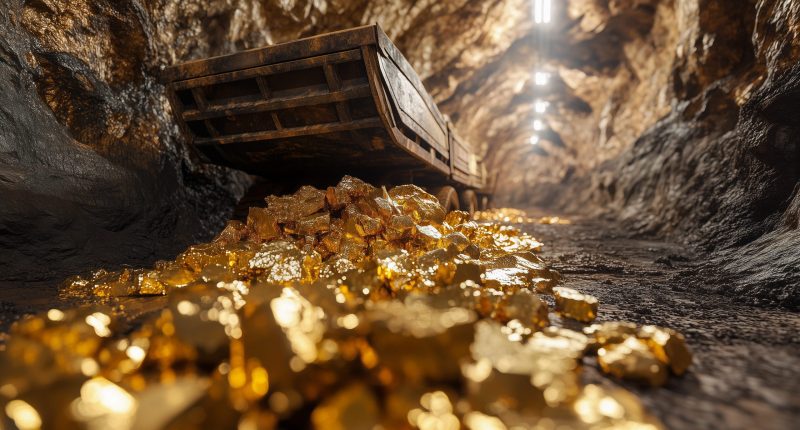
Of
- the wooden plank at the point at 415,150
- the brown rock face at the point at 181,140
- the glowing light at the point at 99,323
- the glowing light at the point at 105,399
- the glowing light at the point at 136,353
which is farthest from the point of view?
the wooden plank at the point at 415,150

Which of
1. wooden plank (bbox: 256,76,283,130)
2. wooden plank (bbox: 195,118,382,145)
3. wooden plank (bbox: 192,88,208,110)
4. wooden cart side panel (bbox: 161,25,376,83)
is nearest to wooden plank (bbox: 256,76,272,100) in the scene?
wooden plank (bbox: 256,76,283,130)

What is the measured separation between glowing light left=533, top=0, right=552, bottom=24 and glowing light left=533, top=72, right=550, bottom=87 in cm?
280

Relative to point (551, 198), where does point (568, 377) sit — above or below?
above

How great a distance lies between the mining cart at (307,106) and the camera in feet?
8.80

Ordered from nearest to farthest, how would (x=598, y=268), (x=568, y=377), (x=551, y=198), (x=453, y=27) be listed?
(x=568, y=377) < (x=598, y=268) < (x=453, y=27) < (x=551, y=198)

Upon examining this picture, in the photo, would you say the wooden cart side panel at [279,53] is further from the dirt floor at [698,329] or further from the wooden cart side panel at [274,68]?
the dirt floor at [698,329]

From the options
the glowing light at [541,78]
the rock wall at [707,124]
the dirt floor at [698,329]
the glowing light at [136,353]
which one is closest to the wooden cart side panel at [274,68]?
the dirt floor at [698,329]

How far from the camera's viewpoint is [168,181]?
3.45 m

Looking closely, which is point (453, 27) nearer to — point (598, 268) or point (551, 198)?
point (598, 268)

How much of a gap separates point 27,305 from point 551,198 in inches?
787

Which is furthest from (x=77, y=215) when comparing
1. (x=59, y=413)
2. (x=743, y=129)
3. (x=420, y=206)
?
(x=743, y=129)

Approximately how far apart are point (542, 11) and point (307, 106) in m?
8.28

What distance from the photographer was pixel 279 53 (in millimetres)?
2709

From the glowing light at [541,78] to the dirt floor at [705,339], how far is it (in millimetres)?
10338
